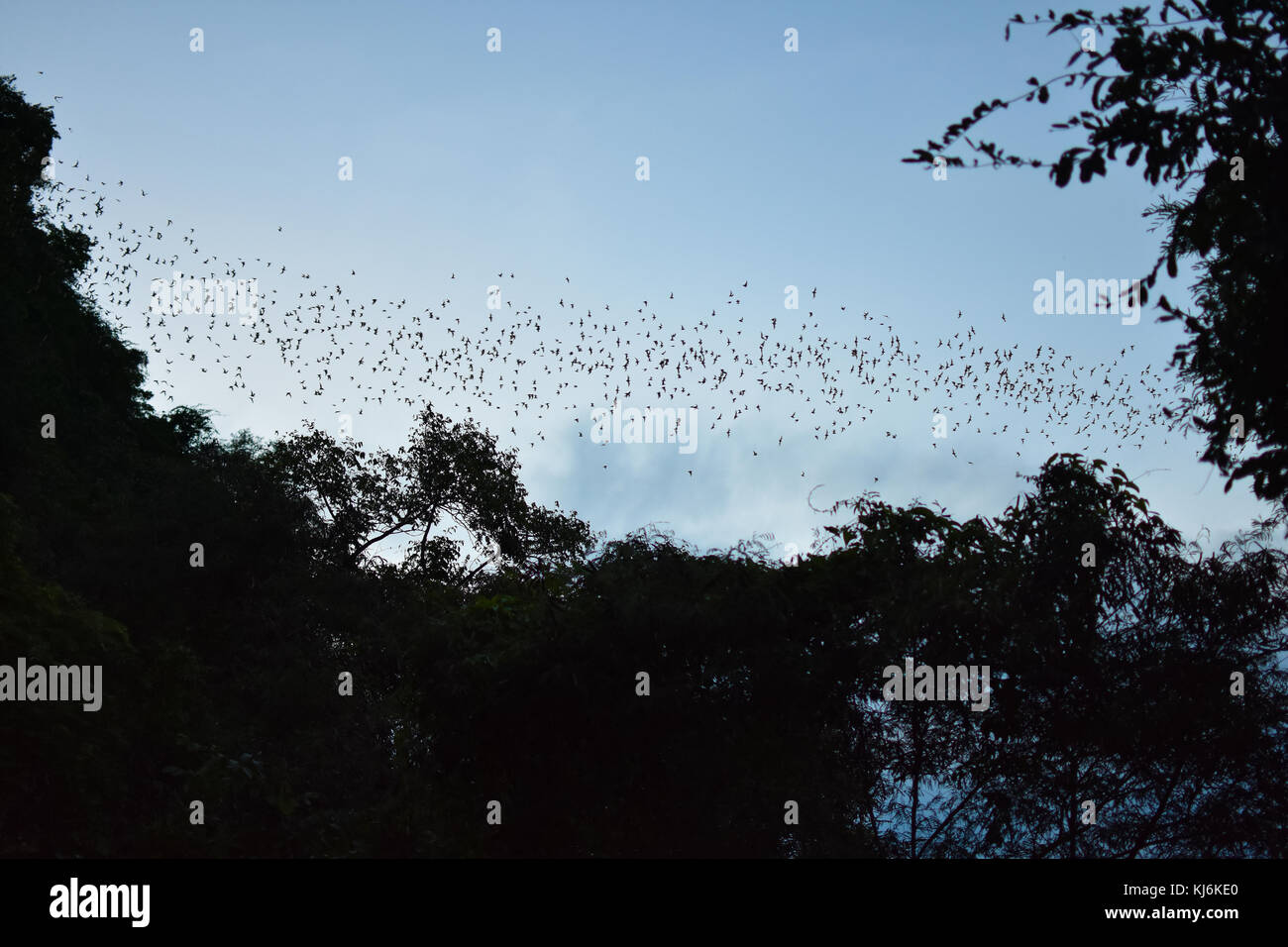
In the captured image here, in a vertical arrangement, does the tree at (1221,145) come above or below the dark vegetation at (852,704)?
above

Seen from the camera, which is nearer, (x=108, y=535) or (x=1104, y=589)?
(x=1104, y=589)

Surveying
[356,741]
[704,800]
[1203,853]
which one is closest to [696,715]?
[704,800]

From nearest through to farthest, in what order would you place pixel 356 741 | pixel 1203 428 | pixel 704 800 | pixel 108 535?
pixel 1203 428 < pixel 704 800 < pixel 356 741 < pixel 108 535

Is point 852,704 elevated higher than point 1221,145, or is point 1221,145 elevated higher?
point 1221,145

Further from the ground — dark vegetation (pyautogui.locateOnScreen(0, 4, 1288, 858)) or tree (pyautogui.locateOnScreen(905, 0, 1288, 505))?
tree (pyautogui.locateOnScreen(905, 0, 1288, 505))

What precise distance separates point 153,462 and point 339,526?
534 centimetres

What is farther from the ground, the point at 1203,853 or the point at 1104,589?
the point at 1104,589

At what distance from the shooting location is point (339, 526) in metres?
25.6

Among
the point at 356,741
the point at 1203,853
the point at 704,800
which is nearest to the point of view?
the point at 1203,853

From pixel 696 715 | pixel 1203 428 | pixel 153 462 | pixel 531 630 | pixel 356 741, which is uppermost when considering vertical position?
pixel 153 462

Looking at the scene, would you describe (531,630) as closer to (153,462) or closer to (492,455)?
(492,455)
